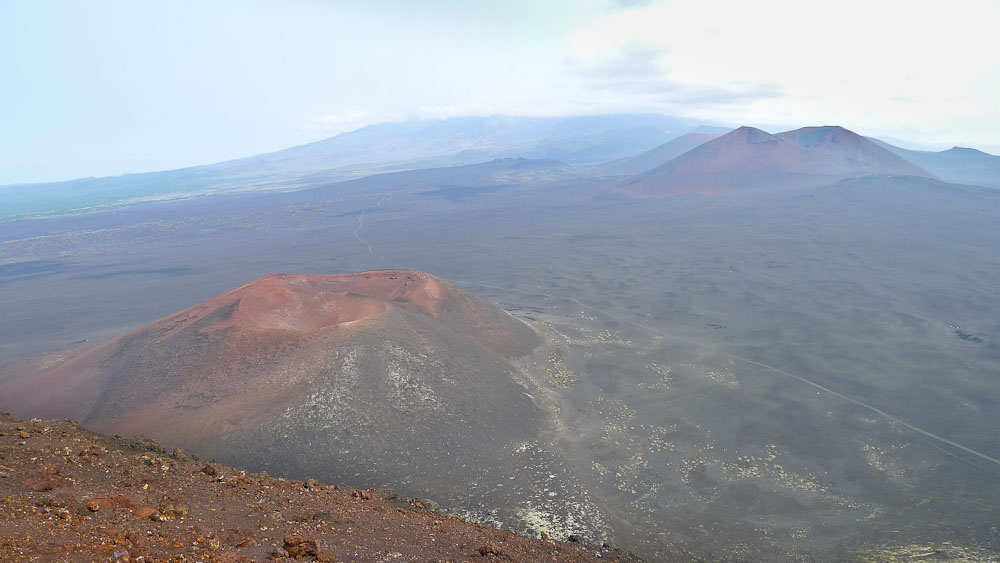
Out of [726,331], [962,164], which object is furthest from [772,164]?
[726,331]

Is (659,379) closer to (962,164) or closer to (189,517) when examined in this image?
(189,517)

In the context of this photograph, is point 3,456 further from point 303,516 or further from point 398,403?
point 398,403

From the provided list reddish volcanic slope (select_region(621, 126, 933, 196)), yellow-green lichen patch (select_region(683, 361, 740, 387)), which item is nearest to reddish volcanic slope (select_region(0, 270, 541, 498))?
yellow-green lichen patch (select_region(683, 361, 740, 387))

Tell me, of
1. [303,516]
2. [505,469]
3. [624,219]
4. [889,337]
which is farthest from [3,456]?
[624,219]

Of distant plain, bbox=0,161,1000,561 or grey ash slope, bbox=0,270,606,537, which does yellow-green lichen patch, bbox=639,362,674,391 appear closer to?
distant plain, bbox=0,161,1000,561

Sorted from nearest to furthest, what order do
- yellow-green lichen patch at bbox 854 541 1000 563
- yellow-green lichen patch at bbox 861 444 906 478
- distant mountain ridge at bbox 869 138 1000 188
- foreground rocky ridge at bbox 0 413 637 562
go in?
foreground rocky ridge at bbox 0 413 637 562
yellow-green lichen patch at bbox 854 541 1000 563
yellow-green lichen patch at bbox 861 444 906 478
distant mountain ridge at bbox 869 138 1000 188

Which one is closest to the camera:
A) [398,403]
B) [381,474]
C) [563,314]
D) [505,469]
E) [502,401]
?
[381,474]
